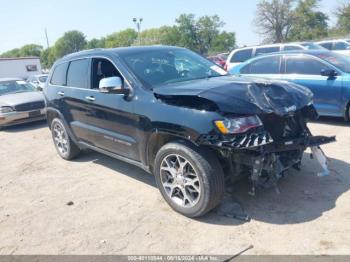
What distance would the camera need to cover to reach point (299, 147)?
3.99 metres

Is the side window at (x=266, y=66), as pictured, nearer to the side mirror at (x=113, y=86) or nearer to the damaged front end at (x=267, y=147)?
the damaged front end at (x=267, y=147)

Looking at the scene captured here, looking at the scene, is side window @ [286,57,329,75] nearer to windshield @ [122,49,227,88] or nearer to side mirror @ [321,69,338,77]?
side mirror @ [321,69,338,77]

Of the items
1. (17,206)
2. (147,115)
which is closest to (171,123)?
(147,115)

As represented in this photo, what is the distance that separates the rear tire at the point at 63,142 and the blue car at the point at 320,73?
4763mm

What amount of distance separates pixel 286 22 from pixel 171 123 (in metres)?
66.6

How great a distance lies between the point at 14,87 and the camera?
12.0 metres

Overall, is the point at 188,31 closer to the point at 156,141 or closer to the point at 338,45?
the point at 338,45

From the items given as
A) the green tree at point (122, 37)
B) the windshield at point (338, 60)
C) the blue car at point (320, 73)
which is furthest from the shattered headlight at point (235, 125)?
the green tree at point (122, 37)

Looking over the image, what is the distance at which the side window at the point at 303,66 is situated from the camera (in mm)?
7863

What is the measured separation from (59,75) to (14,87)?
20.7 ft

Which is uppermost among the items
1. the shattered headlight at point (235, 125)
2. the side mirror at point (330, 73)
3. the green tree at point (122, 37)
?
the green tree at point (122, 37)

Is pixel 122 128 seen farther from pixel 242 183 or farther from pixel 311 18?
pixel 311 18

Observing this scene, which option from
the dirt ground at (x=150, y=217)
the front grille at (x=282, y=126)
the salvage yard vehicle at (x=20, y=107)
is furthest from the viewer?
the salvage yard vehicle at (x=20, y=107)

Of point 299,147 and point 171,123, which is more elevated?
point 171,123
